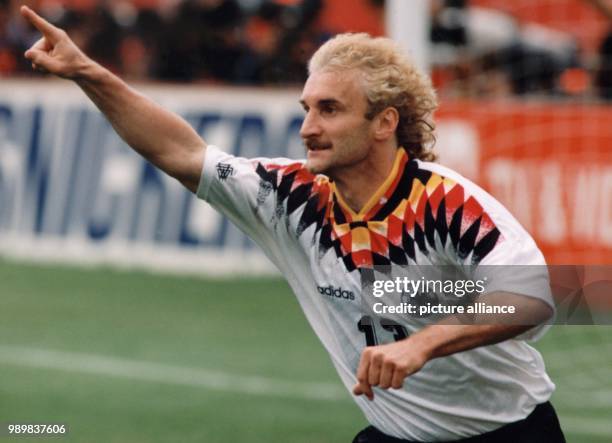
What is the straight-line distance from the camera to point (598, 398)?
10.7m

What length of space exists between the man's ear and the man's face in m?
0.05

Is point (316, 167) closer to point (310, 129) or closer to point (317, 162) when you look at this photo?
point (317, 162)

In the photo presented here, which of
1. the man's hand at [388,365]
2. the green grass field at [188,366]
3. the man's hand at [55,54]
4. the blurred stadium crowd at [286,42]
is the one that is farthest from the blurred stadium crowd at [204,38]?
the man's hand at [388,365]

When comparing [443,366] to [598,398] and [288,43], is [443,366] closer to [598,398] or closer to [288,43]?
[598,398]

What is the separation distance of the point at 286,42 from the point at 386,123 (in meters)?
11.1

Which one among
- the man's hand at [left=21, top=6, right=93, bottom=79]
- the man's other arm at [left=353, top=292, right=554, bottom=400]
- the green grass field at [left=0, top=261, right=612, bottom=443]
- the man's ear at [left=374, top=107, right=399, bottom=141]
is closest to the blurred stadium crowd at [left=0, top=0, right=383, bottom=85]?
the green grass field at [left=0, top=261, right=612, bottom=443]

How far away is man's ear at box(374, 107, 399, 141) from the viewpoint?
5.41 m

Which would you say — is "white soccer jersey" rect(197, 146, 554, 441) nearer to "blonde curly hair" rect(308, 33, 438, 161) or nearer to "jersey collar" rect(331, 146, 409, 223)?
"jersey collar" rect(331, 146, 409, 223)

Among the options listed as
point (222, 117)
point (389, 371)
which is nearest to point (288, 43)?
point (222, 117)

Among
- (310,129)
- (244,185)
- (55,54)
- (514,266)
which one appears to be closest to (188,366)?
(244,185)

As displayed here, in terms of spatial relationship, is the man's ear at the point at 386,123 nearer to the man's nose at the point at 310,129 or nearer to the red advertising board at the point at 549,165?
the man's nose at the point at 310,129

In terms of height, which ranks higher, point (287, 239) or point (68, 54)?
point (68, 54)

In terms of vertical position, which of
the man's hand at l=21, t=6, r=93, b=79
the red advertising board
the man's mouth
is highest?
the man's hand at l=21, t=6, r=93, b=79

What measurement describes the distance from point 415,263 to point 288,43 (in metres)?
11.4
